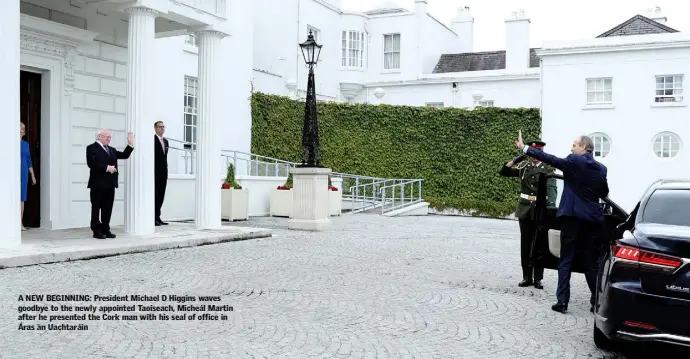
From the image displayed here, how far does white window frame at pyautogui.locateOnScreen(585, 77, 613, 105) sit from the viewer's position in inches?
1102

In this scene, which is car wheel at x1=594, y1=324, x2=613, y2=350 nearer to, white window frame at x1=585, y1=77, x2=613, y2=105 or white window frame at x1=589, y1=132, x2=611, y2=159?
white window frame at x1=589, y1=132, x2=611, y2=159

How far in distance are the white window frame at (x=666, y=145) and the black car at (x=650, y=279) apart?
2379cm

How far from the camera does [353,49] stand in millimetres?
33875

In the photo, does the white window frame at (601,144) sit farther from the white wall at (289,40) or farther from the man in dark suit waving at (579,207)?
the man in dark suit waving at (579,207)

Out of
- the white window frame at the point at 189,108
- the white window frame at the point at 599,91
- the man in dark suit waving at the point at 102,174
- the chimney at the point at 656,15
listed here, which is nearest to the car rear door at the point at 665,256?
the man in dark suit waving at the point at 102,174

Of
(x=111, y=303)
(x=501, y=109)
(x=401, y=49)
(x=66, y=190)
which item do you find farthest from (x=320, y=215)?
(x=401, y=49)

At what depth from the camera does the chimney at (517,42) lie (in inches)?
1310

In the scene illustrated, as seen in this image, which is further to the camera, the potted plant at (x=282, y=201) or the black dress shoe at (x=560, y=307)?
the potted plant at (x=282, y=201)

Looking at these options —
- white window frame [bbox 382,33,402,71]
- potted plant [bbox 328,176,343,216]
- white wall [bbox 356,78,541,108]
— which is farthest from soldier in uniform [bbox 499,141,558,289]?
white window frame [bbox 382,33,402,71]

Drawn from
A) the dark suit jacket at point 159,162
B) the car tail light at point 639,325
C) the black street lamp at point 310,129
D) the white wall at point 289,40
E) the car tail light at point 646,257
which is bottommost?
the car tail light at point 639,325

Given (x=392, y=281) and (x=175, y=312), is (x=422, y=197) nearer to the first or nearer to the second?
(x=392, y=281)

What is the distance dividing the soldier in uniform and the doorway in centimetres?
865

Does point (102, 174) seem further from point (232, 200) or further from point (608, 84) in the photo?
point (608, 84)

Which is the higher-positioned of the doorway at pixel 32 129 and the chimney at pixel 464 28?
the chimney at pixel 464 28
